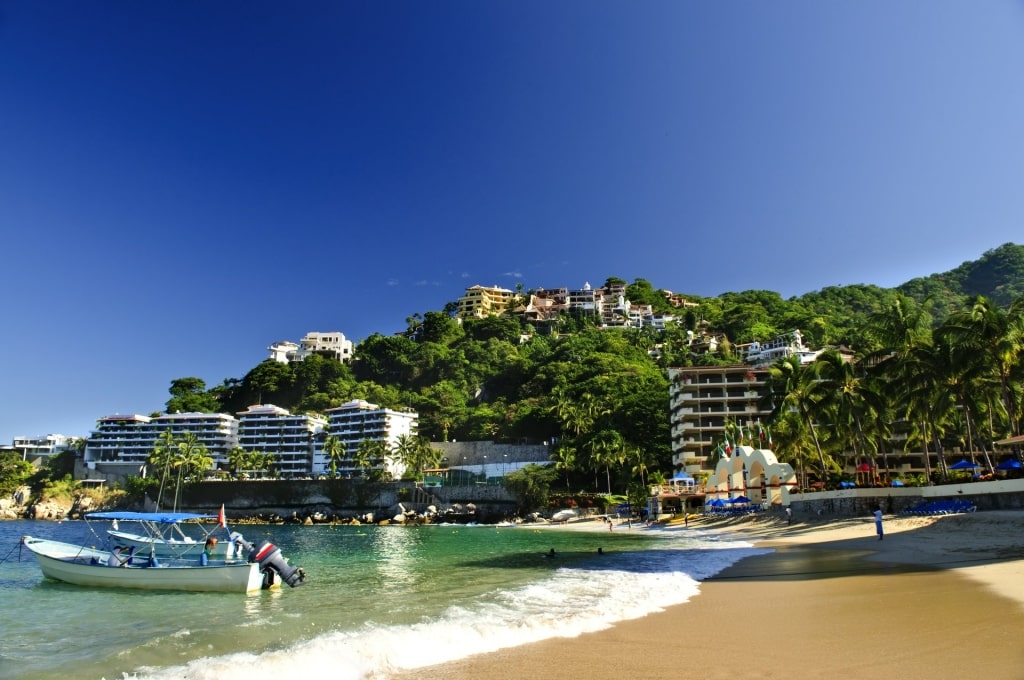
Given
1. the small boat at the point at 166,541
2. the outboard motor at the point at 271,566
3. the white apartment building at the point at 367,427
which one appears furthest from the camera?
the white apartment building at the point at 367,427

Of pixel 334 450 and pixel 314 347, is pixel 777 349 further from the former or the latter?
pixel 314 347

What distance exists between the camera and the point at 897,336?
Answer: 36.2 metres

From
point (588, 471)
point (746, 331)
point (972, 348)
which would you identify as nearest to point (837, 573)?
point (972, 348)

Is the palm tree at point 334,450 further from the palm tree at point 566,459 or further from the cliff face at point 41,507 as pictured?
the palm tree at point 566,459

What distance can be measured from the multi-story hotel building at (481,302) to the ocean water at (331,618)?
447 feet

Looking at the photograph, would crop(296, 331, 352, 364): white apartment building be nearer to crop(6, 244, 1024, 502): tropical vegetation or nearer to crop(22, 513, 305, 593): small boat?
crop(6, 244, 1024, 502): tropical vegetation

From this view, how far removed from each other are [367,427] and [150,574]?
84842mm

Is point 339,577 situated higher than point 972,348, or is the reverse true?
point 972,348

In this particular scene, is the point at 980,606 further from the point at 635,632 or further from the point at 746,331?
the point at 746,331

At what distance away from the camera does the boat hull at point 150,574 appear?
19953mm

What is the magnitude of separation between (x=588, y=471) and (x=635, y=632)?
71.7 metres

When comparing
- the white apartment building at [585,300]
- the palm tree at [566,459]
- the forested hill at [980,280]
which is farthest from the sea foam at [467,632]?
the forested hill at [980,280]

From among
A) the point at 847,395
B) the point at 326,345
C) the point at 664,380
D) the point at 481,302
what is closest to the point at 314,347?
the point at 326,345

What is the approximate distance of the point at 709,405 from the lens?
266ft
